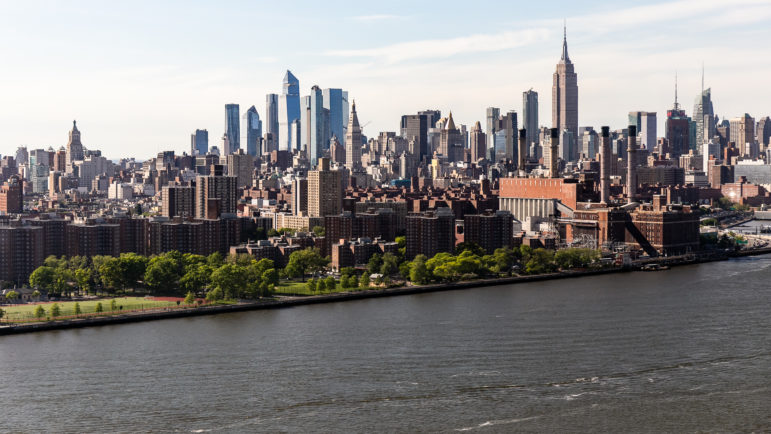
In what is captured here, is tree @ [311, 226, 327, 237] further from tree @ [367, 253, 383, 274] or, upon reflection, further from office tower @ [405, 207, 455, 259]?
tree @ [367, 253, 383, 274]

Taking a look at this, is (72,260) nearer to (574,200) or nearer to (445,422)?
(445,422)

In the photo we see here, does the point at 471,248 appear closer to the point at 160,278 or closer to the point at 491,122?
the point at 160,278

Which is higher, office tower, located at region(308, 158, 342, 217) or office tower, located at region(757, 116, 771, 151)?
office tower, located at region(757, 116, 771, 151)

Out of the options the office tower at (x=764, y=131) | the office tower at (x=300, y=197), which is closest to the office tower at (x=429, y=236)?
the office tower at (x=300, y=197)

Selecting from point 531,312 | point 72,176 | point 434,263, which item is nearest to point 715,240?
point 434,263

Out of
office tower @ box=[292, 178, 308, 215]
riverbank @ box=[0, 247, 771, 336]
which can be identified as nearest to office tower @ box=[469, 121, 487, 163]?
office tower @ box=[292, 178, 308, 215]

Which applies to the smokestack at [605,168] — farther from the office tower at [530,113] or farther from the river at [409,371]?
the office tower at [530,113]
